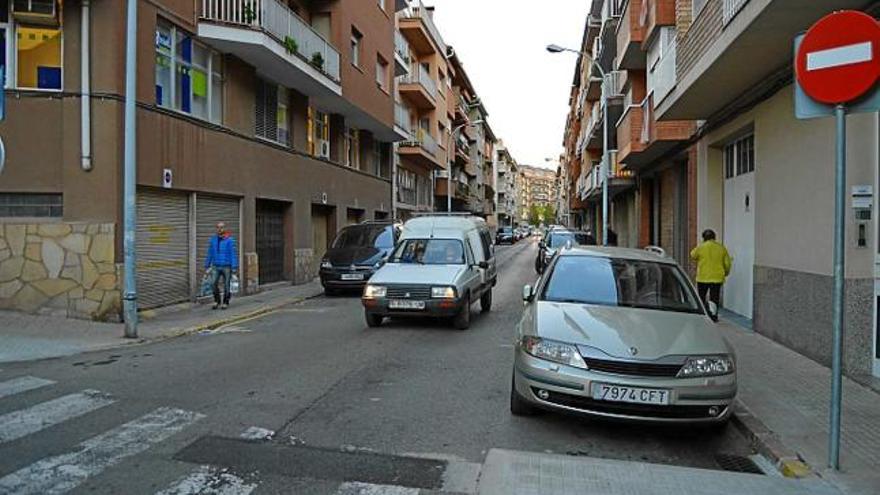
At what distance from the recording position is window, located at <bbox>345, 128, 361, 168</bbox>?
27188mm

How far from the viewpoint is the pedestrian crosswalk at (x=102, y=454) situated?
4.41 m

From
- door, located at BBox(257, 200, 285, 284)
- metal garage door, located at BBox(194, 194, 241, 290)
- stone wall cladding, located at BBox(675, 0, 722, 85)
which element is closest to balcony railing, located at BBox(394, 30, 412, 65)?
door, located at BBox(257, 200, 285, 284)

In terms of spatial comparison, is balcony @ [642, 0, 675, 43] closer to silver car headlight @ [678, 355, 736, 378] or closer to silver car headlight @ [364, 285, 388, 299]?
silver car headlight @ [364, 285, 388, 299]

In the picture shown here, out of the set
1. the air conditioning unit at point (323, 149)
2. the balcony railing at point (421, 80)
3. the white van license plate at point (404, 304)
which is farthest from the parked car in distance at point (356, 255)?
the balcony railing at point (421, 80)

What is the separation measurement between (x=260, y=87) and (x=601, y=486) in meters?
16.4

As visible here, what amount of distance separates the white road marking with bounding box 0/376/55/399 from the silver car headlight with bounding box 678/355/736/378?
6.24m

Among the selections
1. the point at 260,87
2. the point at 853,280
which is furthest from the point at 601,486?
the point at 260,87

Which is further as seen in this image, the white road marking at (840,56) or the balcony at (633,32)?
the balcony at (633,32)

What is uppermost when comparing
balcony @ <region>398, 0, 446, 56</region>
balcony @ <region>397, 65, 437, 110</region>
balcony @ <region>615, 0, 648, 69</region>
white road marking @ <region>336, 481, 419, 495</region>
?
balcony @ <region>398, 0, 446, 56</region>

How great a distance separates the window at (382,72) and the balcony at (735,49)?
16.8 metres

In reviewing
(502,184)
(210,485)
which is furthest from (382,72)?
(502,184)

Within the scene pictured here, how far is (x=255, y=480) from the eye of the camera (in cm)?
456

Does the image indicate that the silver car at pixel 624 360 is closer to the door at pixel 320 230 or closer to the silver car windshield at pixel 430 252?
the silver car windshield at pixel 430 252

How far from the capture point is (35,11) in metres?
11.9
